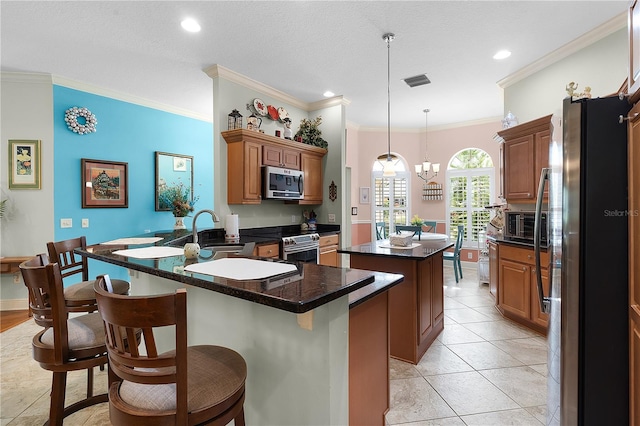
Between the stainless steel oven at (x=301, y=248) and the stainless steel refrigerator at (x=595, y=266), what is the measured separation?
299cm

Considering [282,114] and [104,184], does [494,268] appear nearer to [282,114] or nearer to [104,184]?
[282,114]

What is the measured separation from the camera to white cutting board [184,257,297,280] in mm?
1340

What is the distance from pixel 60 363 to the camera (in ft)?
4.78

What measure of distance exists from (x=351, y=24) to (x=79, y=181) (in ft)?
12.8

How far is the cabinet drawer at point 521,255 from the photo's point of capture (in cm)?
312

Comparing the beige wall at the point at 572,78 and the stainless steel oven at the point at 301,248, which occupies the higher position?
the beige wall at the point at 572,78

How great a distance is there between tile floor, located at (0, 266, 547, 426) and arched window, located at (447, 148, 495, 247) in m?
3.46

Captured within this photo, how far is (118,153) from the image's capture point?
14.6ft

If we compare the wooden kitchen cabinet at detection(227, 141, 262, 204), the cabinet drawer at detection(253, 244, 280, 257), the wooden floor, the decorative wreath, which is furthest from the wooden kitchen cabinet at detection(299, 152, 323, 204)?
the wooden floor

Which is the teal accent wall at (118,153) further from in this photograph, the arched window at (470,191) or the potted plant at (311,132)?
the arched window at (470,191)

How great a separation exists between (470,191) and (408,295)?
4.80 meters

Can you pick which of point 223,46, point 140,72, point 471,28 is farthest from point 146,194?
point 471,28

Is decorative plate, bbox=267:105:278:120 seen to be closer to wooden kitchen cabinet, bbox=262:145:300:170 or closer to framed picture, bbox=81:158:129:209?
wooden kitchen cabinet, bbox=262:145:300:170

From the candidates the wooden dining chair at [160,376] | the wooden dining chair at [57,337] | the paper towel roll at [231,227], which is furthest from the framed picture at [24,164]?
the wooden dining chair at [160,376]
